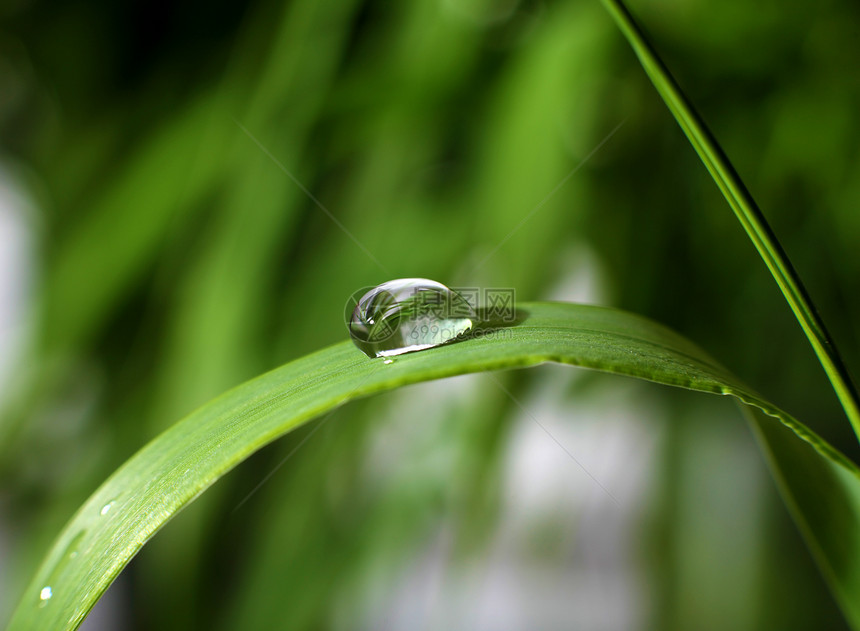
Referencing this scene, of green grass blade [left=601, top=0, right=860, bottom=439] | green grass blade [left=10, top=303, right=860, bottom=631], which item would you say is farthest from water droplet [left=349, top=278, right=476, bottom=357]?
green grass blade [left=601, top=0, right=860, bottom=439]

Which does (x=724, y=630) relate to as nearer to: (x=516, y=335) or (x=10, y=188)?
(x=516, y=335)

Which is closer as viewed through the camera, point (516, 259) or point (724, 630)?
point (516, 259)

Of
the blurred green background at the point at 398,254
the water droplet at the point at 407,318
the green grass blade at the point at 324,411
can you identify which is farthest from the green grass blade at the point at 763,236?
the blurred green background at the point at 398,254

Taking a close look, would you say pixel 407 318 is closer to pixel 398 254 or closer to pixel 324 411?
pixel 324 411

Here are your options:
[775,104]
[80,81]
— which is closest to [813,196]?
[775,104]

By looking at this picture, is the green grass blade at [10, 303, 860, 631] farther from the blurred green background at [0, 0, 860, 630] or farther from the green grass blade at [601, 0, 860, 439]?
the blurred green background at [0, 0, 860, 630]
